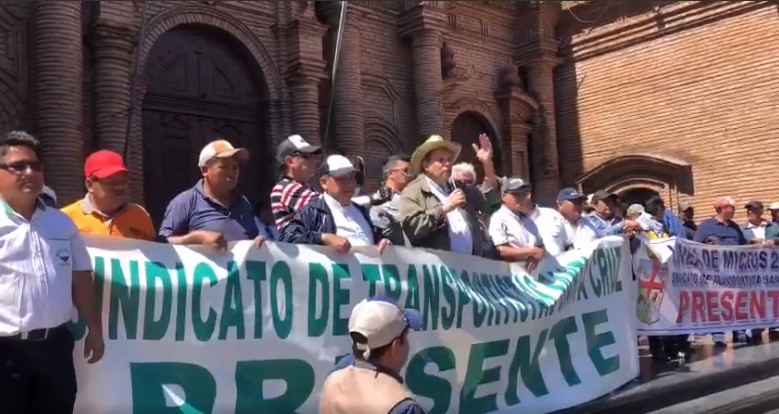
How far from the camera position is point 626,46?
17.2 metres

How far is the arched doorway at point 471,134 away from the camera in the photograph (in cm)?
1639

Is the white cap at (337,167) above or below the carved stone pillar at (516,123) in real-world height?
below

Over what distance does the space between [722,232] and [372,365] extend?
7760mm

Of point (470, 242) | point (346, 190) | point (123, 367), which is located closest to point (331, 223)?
point (346, 190)

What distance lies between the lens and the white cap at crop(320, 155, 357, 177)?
525 cm

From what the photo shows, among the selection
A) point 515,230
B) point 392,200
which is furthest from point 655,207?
point 392,200


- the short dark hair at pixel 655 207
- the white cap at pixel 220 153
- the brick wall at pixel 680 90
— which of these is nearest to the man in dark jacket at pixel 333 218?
the white cap at pixel 220 153

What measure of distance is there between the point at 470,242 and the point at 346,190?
1160mm

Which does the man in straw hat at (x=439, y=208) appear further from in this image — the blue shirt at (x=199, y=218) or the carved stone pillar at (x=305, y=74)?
the carved stone pillar at (x=305, y=74)

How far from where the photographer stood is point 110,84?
11.1m

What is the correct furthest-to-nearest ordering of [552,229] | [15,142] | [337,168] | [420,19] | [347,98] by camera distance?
1. [420,19]
2. [347,98]
3. [552,229]
4. [337,168]
5. [15,142]

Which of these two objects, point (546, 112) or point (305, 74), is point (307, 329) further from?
point (546, 112)

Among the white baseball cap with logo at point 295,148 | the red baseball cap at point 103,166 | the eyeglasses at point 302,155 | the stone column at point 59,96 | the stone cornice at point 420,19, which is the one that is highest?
the stone cornice at point 420,19

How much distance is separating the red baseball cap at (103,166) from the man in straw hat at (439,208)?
209 cm
